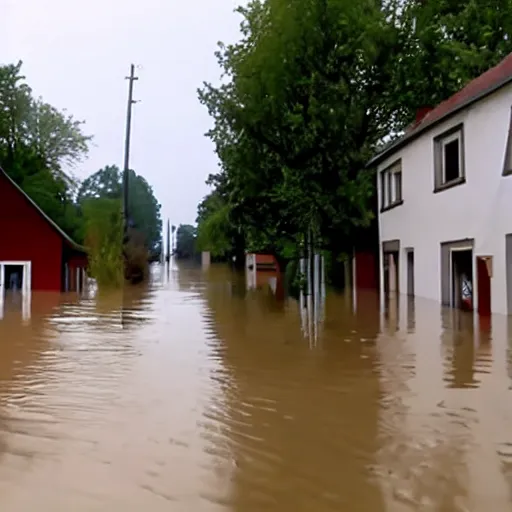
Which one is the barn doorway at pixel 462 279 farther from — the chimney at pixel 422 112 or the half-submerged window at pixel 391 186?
the chimney at pixel 422 112

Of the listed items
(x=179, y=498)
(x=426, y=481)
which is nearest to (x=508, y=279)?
(x=426, y=481)

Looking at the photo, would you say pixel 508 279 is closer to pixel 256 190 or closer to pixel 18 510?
pixel 18 510

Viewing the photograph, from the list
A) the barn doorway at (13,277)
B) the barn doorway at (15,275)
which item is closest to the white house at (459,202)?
the barn doorway at (15,275)

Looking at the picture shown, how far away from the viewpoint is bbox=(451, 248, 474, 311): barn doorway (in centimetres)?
1587

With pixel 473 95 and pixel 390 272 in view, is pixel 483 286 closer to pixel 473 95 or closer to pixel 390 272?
pixel 473 95

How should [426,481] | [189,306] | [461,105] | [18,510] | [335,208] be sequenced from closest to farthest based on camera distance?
[18,510] → [426,481] → [461,105] → [189,306] → [335,208]

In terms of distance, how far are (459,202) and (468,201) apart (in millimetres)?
518

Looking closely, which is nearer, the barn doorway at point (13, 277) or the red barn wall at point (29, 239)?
the red barn wall at point (29, 239)

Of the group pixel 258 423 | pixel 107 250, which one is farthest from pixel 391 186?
pixel 258 423

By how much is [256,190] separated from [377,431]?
20683mm

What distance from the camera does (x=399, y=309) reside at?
16.8 meters

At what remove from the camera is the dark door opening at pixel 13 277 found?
28422mm

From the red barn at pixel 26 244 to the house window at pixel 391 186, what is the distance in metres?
13.6

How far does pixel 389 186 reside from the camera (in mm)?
22672
